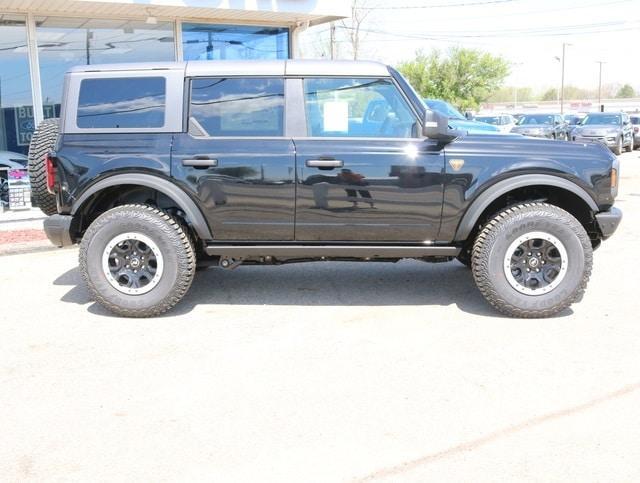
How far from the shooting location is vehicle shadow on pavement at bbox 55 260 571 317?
5786mm

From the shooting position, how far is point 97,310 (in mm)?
5598

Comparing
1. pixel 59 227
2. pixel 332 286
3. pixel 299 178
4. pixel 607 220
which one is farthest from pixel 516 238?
pixel 59 227

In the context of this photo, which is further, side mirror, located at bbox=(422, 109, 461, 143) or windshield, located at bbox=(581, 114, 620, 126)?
windshield, located at bbox=(581, 114, 620, 126)

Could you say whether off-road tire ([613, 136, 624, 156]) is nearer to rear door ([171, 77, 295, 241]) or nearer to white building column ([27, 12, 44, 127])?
white building column ([27, 12, 44, 127])

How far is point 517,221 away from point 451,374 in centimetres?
153

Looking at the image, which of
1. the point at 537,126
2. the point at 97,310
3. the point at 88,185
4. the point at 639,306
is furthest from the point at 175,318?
the point at 537,126

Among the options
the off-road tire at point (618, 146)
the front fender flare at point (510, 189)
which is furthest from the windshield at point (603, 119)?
the front fender flare at point (510, 189)

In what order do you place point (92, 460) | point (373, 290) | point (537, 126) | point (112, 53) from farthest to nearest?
point (537, 126) < point (112, 53) < point (373, 290) < point (92, 460)

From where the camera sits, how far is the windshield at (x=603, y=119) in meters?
26.1

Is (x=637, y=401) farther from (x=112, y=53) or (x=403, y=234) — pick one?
(x=112, y=53)

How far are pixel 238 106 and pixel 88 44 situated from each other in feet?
27.2

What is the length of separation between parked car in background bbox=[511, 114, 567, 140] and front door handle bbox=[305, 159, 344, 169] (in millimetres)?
18370

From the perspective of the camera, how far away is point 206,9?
38.3 ft

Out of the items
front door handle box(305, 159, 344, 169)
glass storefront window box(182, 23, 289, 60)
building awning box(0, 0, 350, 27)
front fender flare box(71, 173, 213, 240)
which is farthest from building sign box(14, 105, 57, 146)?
front door handle box(305, 159, 344, 169)
